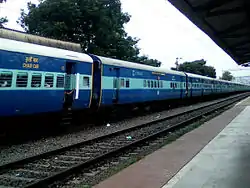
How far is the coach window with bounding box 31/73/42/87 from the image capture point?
10281mm

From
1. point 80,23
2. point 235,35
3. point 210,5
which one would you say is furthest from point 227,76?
point 210,5

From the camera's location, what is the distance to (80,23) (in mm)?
33531

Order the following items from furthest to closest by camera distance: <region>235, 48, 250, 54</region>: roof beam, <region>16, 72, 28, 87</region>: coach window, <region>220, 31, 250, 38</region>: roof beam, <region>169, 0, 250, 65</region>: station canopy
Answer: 1. <region>235, 48, 250, 54</region>: roof beam
2. <region>220, 31, 250, 38</region>: roof beam
3. <region>16, 72, 28, 87</region>: coach window
4. <region>169, 0, 250, 65</region>: station canopy

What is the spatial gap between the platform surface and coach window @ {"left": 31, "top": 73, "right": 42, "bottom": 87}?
5533 millimetres

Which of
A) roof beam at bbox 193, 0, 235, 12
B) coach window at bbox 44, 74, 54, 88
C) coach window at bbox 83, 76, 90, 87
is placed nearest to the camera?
Answer: roof beam at bbox 193, 0, 235, 12

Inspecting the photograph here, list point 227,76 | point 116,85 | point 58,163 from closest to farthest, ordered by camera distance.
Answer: point 58,163 → point 116,85 → point 227,76

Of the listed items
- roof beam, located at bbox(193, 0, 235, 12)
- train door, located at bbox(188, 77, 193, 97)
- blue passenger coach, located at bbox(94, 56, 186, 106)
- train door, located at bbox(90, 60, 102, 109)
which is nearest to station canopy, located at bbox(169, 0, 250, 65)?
roof beam, located at bbox(193, 0, 235, 12)

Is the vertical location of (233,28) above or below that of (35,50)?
above

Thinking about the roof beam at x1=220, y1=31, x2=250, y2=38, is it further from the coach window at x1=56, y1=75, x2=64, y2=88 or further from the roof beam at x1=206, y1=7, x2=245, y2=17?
the coach window at x1=56, y1=75, x2=64, y2=88

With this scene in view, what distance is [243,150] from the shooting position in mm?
8266

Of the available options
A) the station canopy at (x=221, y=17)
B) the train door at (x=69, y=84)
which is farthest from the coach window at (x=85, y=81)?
the station canopy at (x=221, y=17)

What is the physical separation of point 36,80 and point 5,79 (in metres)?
1.35

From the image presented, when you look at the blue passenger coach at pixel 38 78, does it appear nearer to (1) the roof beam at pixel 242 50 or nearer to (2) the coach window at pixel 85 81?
(2) the coach window at pixel 85 81

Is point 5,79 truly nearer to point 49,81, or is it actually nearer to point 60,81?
point 49,81
